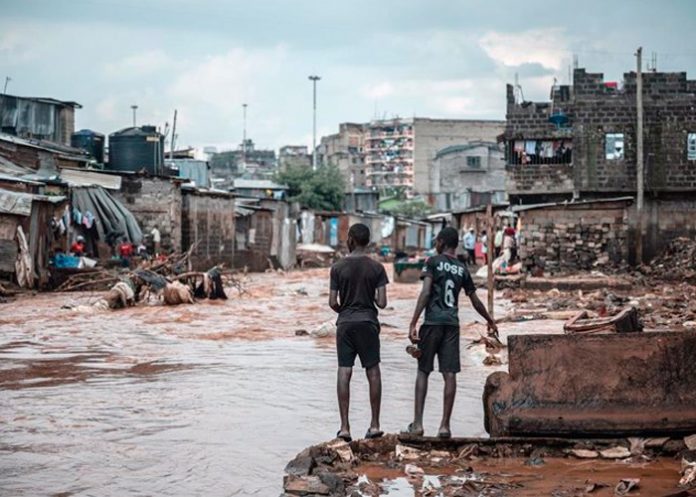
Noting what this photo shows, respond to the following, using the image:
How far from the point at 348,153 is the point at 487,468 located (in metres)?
87.4

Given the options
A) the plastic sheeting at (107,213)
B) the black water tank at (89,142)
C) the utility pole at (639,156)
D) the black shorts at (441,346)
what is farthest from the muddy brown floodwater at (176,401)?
the black water tank at (89,142)

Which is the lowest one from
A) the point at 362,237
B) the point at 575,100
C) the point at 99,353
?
the point at 99,353

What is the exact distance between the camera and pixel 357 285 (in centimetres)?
786

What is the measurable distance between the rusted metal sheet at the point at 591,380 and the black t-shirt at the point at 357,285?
1051 mm

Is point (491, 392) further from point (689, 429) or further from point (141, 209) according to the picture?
point (141, 209)

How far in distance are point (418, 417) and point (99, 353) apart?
7913mm

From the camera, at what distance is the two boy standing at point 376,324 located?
7.82 metres

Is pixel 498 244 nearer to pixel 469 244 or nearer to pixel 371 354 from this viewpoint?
pixel 469 244

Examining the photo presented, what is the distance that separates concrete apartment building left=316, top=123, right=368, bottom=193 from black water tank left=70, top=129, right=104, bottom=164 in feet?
156

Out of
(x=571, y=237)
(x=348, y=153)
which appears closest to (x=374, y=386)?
(x=571, y=237)

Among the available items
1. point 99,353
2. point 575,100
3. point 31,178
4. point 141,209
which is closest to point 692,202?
point 575,100

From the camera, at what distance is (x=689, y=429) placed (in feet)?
24.4

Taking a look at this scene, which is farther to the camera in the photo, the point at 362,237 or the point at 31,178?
the point at 31,178

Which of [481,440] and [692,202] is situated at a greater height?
[692,202]
